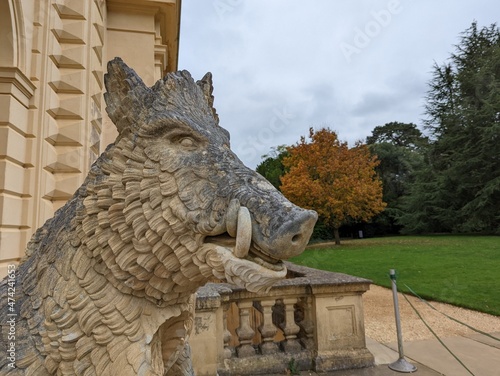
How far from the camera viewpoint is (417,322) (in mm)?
7133

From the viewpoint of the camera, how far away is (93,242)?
45.8 inches

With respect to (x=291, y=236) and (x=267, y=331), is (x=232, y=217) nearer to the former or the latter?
(x=291, y=236)

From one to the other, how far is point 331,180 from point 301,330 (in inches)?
781

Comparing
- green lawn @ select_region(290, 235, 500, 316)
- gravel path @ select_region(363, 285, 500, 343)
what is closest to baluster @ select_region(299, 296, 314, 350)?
gravel path @ select_region(363, 285, 500, 343)

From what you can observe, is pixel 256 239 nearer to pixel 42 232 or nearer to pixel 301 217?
pixel 301 217

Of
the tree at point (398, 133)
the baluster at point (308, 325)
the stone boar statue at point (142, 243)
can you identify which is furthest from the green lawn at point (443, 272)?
the tree at point (398, 133)

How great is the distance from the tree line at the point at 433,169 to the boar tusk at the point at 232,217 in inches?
862

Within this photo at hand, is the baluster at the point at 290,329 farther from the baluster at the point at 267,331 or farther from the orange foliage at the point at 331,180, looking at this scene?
the orange foliage at the point at 331,180

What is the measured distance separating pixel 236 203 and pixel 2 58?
195 inches

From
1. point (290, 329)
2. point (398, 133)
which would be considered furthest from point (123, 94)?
point (398, 133)

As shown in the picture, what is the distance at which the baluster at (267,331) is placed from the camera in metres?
4.21

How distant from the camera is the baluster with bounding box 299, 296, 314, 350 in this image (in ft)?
14.3

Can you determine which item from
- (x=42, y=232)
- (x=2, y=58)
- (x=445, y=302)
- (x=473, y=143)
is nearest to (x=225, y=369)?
(x=42, y=232)

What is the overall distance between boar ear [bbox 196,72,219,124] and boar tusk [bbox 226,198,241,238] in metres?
0.55
